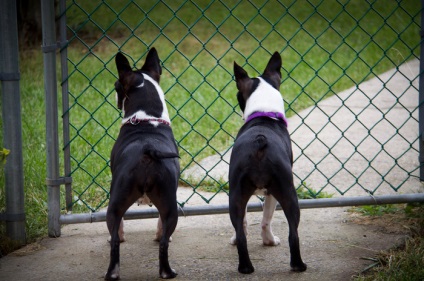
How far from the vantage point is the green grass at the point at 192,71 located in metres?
4.50

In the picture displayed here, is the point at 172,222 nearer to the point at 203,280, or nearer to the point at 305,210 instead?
the point at 203,280

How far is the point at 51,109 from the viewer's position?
379 centimetres

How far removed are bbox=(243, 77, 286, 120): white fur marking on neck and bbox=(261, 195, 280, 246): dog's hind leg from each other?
19.8 inches

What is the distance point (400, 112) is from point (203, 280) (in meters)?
4.47

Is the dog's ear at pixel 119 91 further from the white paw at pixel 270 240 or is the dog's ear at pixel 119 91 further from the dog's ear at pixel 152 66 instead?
the white paw at pixel 270 240

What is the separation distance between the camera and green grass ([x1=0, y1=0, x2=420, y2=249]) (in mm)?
4500

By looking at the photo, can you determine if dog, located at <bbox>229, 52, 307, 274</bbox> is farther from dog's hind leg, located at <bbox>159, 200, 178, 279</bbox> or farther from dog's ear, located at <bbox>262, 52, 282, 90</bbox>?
dog's ear, located at <bbox>262, 52, 282, 90</bbox>

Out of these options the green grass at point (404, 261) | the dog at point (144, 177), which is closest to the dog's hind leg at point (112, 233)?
the dog at point (144, 177)

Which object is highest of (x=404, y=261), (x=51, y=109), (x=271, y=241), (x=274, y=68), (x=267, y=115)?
(x=274, y=68)

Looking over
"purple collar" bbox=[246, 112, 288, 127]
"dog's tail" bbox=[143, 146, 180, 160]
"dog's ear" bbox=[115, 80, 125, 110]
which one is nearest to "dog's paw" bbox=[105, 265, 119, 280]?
"dog's tail" bbox=[143, 146, 180, 160]

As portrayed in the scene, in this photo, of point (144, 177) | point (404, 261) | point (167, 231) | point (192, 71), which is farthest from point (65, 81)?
point (192, 71)

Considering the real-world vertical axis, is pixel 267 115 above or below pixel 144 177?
above

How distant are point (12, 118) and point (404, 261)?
7.52 ft

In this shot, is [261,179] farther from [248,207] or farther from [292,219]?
[248,207]
